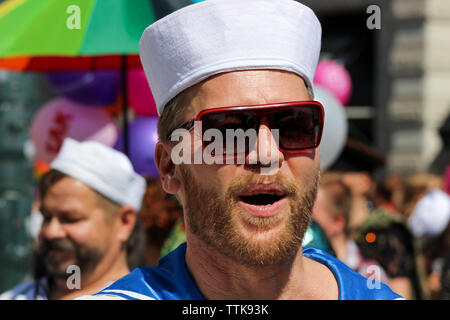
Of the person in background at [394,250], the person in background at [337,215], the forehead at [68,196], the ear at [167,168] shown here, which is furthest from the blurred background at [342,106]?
the ear at [167,168]

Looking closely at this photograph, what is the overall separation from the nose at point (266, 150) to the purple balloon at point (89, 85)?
3159mm

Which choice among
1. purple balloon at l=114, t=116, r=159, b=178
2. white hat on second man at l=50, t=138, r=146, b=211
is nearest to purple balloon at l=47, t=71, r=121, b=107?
purple balloon at l=114, t=116, r=159, b=178

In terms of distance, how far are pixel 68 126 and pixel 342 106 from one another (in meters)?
2.85

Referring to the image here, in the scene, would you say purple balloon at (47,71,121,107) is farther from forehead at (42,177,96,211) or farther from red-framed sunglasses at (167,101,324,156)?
red-framed sunglasses at (167,101,324,156)

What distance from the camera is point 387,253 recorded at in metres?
4.30

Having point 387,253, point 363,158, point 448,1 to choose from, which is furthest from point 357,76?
point 387,253

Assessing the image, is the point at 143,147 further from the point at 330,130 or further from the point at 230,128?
the point at 230,128

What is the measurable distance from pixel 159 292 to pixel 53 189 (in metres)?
1.64

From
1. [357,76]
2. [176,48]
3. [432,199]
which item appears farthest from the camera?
[357,76]

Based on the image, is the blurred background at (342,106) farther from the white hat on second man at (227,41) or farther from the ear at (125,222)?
the white hat on second man at (227,41)

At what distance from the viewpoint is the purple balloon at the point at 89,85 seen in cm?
461

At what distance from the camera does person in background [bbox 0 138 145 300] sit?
304cm
